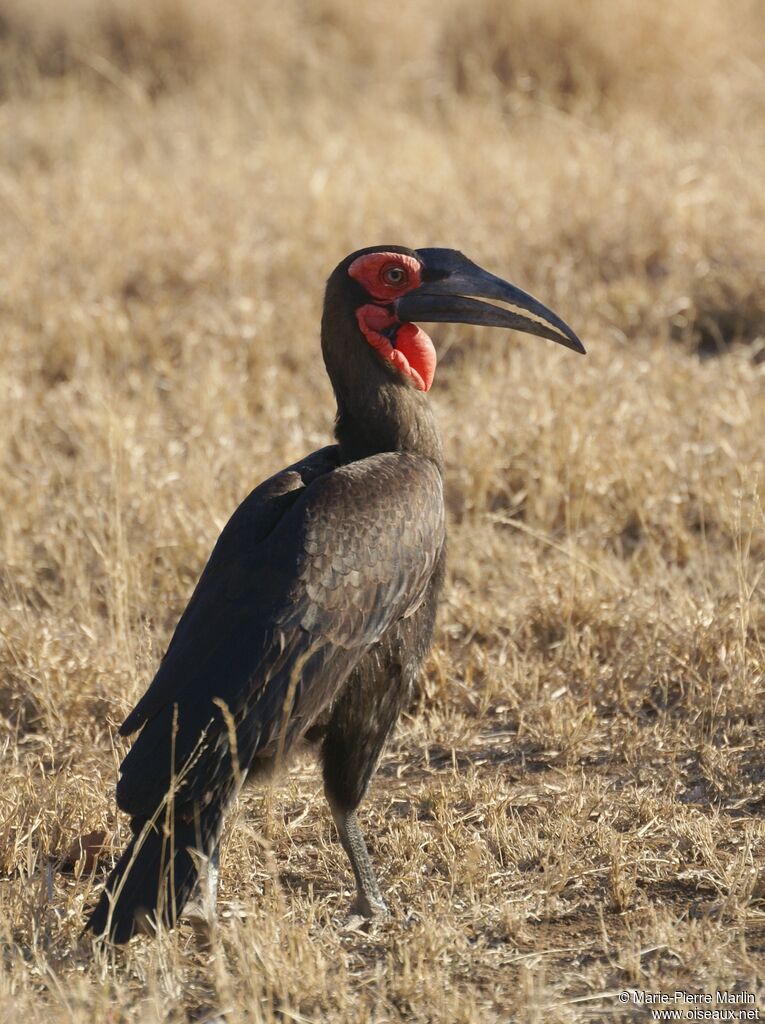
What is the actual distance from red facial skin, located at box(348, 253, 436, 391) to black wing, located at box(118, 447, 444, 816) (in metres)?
A: 0.33

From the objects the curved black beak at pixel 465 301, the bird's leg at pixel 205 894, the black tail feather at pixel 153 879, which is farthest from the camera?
the curved black beak at pixel 465 301

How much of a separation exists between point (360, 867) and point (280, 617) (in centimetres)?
69

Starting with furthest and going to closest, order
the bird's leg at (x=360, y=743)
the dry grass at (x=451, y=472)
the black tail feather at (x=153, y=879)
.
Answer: the bird's leg at (x=360, y=743) < the dry grass at (x=451, y=472) < the black tail feather at (x=153, y=879)

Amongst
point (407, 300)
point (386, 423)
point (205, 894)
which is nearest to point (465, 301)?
point (407, 300)

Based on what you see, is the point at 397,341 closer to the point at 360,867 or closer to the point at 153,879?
the point at 360,867

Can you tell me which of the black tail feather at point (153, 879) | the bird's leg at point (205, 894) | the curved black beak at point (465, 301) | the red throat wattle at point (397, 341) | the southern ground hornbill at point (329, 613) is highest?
the curved black beak at point (465, 301)

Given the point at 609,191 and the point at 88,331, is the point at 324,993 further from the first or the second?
the point at 609,191

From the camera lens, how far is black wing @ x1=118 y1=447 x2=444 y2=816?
123 inches

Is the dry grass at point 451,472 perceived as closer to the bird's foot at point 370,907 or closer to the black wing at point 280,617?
the bird's foot at point 370,907

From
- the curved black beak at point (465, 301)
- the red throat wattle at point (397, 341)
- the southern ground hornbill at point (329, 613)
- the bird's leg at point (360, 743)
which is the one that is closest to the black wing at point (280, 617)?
the southern ground hornbill at point (329, 613)

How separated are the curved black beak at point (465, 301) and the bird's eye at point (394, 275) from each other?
4 cm

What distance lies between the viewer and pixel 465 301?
3730 mm

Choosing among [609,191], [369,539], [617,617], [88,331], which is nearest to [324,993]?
[369,539]

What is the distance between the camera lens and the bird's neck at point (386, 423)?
3.69 metres
